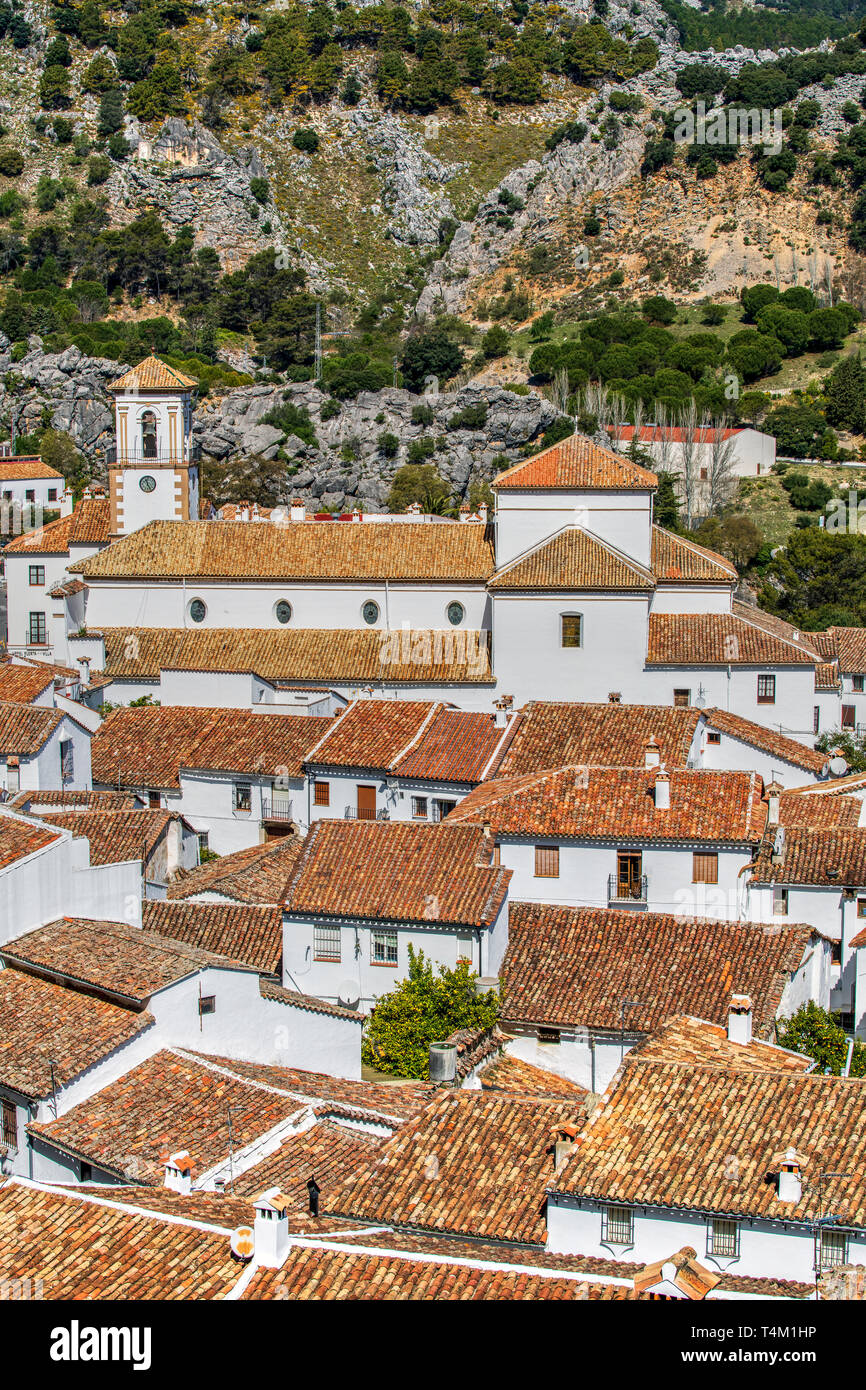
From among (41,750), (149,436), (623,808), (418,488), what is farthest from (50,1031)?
(418,488)

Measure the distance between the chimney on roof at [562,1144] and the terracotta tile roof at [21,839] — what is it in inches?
389

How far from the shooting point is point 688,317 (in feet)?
432

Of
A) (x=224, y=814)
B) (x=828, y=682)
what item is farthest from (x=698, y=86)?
(x=224, y=814)

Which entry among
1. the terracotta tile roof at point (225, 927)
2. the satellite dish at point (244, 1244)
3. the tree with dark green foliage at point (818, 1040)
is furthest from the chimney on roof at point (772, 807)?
the satellite dish at point (244, 1244)

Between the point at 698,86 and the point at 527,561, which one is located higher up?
the point at 698,86

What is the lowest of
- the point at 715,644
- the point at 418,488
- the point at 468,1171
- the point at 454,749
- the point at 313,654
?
the point at 468,1171

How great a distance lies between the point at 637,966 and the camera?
29016 millimetres

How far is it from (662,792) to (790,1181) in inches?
621

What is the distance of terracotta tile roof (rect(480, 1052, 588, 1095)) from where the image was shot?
25250mm

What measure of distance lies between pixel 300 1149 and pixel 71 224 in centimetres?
13534

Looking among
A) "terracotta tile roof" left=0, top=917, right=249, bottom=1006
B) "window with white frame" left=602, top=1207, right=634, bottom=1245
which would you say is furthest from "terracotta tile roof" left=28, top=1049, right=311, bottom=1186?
"window with white frame" left=602, top=1207, right=634, bottom=1245

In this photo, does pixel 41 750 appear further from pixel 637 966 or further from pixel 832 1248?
pixel 832 1248

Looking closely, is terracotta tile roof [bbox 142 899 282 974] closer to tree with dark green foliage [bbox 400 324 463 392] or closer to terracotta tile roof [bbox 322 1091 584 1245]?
terracotta tile roof [bbox 322 1091 584 1245]
